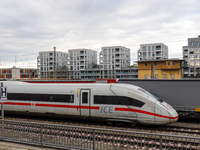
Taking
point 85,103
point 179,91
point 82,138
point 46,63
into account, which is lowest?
point 82,138

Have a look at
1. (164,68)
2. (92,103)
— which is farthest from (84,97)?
(164,68)

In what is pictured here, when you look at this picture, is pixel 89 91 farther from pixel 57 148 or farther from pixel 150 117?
pixel 57 148

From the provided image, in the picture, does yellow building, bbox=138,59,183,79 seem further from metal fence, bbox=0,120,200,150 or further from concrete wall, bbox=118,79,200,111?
metal fence, bbox=0,120,200,150

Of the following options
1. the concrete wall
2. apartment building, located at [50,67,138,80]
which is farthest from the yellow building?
the concrete wall

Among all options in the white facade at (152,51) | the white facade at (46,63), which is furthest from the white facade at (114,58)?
the white facade at (46,63)

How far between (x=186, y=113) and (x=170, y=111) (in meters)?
4.00

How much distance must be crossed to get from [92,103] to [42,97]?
434cm

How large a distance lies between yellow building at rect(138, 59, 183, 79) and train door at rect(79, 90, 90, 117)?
5016cm

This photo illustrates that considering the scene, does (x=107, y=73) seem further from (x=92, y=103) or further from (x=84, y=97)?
(x=92, y=103)

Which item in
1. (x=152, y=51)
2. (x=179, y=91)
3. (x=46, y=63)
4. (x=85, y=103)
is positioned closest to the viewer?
(x=85, y=103)

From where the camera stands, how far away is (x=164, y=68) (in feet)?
214

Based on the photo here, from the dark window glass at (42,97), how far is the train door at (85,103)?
32.2 inches

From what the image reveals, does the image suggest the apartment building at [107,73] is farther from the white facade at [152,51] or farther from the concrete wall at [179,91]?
the concrete wall at [179,91]

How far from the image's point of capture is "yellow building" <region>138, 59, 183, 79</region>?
6388 cm
